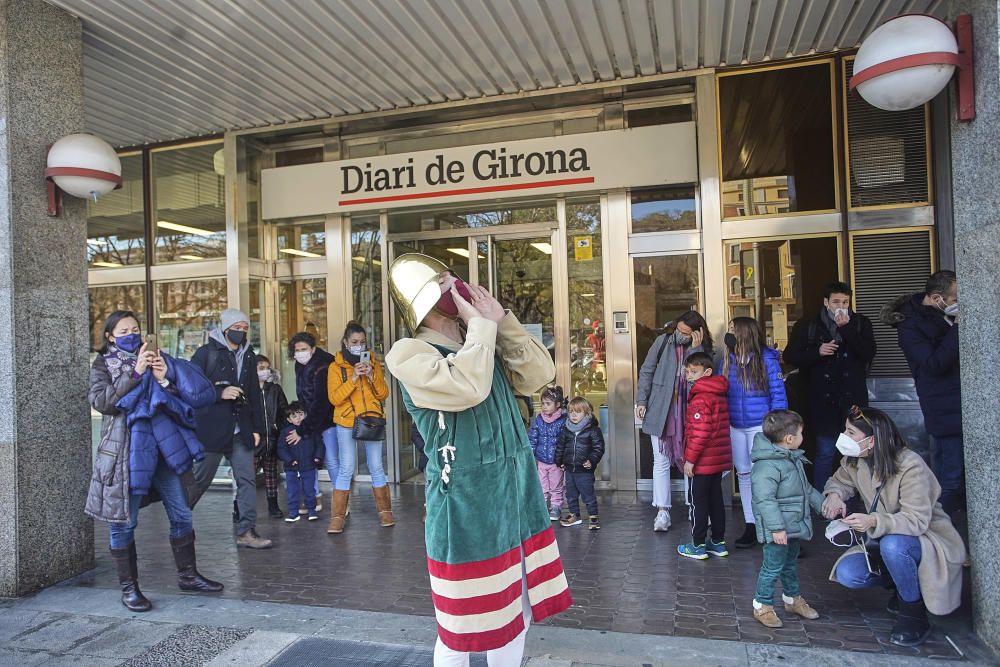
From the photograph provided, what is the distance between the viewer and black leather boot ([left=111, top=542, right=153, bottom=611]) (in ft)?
13.9

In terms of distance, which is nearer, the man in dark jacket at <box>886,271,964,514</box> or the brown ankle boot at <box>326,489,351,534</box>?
the man in dark jacket at <box>886,271,964,514</box>

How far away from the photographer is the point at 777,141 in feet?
21.1

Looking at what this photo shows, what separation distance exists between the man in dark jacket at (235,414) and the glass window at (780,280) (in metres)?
4.23

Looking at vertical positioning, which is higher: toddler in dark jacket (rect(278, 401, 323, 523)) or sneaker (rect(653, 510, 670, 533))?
toddler in dark jacket (rect(278, 401, 323, 523))

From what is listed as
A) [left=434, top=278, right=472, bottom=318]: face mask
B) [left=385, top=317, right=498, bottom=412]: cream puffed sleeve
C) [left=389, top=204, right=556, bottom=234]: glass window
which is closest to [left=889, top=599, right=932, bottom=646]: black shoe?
[left=385, top=317, right=498, bottom=412]: cream puffed sleeve

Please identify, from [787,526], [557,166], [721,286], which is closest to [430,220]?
[557,166]

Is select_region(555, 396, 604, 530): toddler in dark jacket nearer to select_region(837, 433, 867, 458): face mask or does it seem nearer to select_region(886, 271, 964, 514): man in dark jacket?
select_region(837, 433, 867, 458): face mask

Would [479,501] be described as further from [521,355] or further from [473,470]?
[521,355]

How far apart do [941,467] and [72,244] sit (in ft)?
20.5

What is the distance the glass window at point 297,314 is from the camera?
8031 millimetres

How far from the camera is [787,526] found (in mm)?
3762

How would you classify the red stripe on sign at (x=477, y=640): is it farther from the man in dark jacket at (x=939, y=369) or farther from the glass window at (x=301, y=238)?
the glass window at (x=301, y=238)

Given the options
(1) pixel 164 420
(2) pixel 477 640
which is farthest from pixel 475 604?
(1) pixel 164 420

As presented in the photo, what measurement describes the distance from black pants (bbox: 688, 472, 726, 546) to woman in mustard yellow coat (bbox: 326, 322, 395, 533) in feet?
8.31
